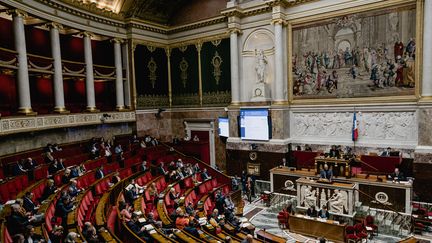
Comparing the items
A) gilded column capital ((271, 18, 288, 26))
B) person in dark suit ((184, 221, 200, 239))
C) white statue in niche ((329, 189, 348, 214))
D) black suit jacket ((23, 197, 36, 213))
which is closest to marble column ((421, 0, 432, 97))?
white statue in niche ((329, 189, 348, 214))

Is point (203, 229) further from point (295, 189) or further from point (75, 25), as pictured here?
point (75, 25)

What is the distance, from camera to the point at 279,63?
1540 centimetres

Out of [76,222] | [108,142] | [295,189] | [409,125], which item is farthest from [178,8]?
[76,222]

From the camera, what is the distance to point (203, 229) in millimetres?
8477

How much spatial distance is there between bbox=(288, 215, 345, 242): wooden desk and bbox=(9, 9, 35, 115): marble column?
1106 cm

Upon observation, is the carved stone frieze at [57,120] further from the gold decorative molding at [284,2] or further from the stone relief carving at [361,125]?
the gold decorative molding at [284,2]

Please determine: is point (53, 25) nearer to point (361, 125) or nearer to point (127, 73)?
point (127, 73)

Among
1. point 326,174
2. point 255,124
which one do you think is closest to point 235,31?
point 255,124

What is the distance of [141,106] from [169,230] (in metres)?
12.0

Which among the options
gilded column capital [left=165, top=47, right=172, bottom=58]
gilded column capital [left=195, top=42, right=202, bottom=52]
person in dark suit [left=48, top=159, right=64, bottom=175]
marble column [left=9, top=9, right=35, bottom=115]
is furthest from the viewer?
gilded column capital [left=165, top=47, right=172, bottom=58]

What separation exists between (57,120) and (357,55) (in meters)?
Answer: 13.9

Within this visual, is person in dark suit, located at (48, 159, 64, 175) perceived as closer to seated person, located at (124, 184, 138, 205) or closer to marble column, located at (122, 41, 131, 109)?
seated person, located at (124, 184, 138, 205)

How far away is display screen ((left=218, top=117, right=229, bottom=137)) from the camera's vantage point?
17.8m

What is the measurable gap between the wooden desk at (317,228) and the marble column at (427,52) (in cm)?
674
